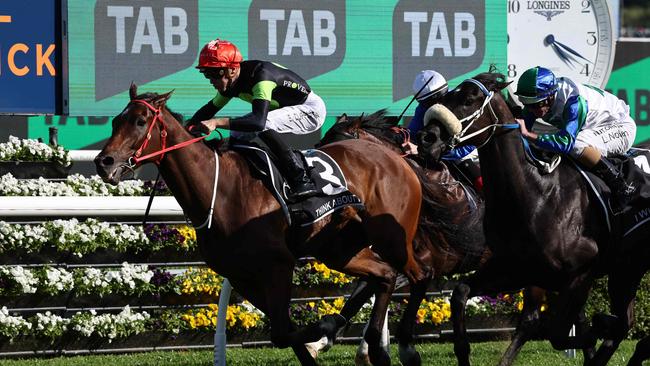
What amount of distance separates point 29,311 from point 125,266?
0.71 meters

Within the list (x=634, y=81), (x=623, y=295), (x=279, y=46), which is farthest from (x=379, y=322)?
(x=634, y=81)

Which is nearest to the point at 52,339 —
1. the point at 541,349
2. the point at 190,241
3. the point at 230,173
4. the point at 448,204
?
the point at 190,241

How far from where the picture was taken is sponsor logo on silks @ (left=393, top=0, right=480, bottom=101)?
9.70m

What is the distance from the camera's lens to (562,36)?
10.5 m

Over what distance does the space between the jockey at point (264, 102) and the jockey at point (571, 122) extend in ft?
4.24

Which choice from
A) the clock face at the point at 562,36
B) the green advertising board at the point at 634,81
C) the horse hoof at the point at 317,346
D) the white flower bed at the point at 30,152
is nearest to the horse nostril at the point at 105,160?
the horse hoof at the point at 317,346

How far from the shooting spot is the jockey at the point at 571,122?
598 cm

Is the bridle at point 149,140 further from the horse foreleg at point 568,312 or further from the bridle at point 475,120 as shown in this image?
the horse foreleg at point 568,312

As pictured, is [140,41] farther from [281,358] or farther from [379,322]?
[379,322]

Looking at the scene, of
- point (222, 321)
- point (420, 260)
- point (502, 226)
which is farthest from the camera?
point (420, 260)

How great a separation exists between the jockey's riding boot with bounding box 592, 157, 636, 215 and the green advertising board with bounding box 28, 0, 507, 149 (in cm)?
356

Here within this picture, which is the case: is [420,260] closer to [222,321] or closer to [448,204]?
[448,204]

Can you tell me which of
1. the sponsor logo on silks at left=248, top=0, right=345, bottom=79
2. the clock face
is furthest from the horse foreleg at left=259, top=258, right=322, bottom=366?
the clock face

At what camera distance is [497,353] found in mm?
8102
